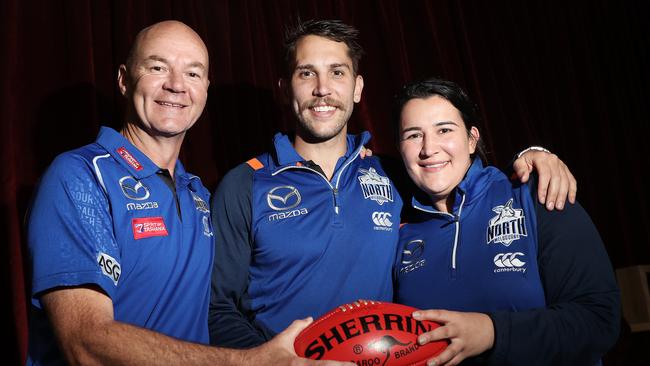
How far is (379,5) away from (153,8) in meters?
1.20

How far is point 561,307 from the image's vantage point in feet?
4.01

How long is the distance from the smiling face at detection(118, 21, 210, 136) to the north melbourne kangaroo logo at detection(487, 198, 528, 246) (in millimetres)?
910

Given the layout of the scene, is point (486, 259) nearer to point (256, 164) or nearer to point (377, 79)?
point (256, 164)

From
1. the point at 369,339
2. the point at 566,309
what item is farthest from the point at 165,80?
the point at 566,309

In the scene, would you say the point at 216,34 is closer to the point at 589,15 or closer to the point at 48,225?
the point at 48,225

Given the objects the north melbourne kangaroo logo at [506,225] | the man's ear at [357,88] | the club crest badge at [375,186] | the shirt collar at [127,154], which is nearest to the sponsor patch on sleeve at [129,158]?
the shirt collar at [127,154]

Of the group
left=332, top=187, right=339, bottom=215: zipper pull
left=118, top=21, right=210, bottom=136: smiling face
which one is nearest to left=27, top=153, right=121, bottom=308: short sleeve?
left=118, top=21, right=210, bottom=136: smiling face

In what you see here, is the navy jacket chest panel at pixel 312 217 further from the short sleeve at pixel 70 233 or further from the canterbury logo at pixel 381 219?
the short sleeve at pixel 70 233

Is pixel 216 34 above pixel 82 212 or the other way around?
above

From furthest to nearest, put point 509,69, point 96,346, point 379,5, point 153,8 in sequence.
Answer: point 509,69 → point 379,5 → point 153,8 → point 96,346

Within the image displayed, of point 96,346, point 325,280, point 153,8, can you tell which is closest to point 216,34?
point 153,8

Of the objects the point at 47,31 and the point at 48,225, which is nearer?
the point at 48,225

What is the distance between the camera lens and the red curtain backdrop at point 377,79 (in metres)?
1.89

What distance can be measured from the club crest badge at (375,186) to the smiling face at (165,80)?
57cm
